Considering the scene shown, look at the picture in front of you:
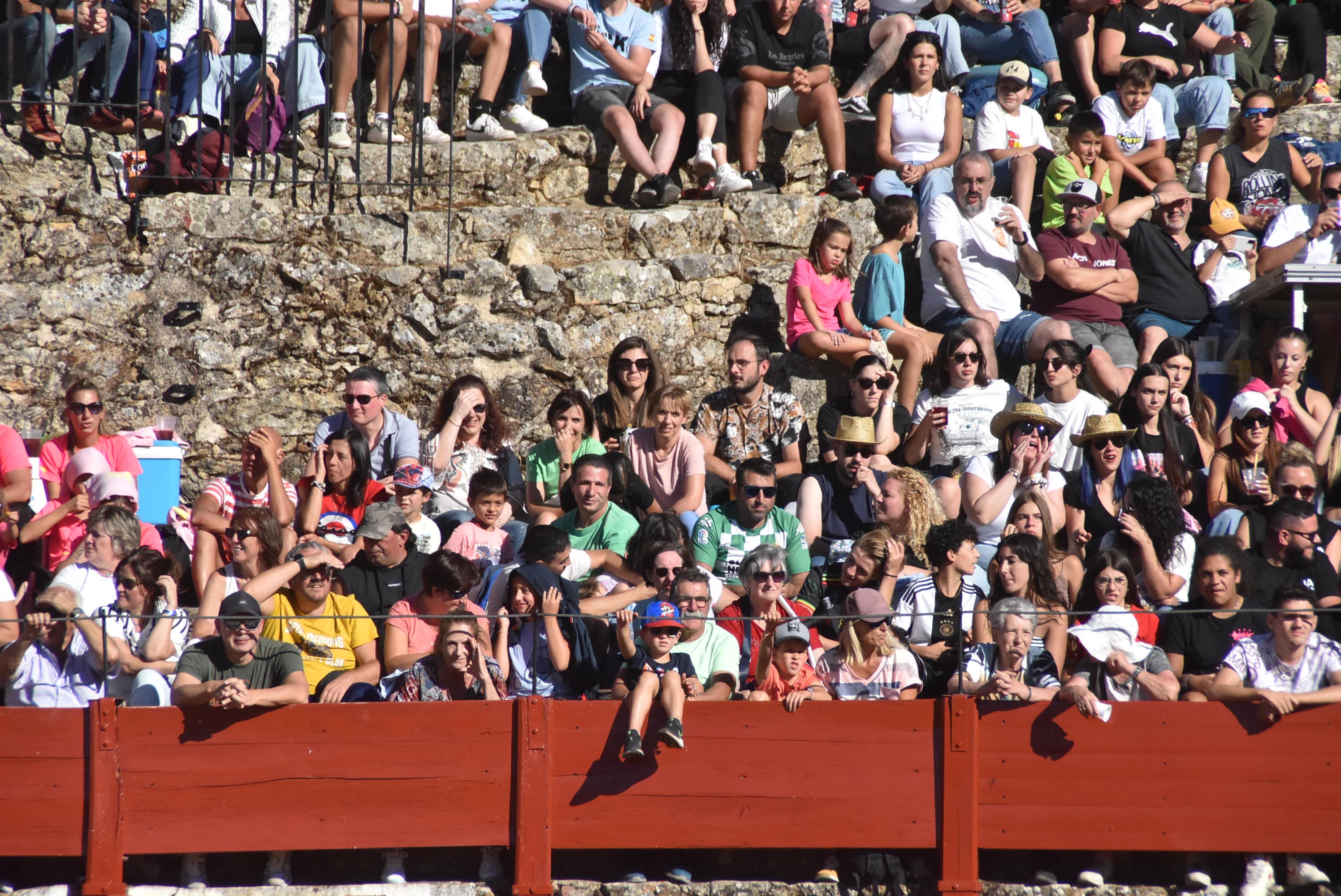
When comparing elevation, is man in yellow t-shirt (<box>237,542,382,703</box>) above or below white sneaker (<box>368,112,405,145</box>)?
below

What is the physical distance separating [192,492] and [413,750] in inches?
119

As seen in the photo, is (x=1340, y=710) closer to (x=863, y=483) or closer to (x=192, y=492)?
(x=863, y=483)

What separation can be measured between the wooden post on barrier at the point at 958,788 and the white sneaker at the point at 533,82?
5.09m

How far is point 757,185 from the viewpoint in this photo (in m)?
9.18

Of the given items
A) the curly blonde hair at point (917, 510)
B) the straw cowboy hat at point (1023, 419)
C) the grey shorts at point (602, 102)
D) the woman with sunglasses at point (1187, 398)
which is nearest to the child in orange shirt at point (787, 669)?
the curly blonde hair at point (917, 510)

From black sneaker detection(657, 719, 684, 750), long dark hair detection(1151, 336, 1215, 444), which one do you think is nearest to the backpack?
long dark hair detection(1151, 336, 1215, 444)

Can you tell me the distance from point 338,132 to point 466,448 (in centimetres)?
255

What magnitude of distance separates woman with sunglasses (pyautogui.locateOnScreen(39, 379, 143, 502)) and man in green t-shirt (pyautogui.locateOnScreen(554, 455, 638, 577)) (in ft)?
6.89

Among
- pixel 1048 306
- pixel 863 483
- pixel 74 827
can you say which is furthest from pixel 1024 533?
pixel 74 827

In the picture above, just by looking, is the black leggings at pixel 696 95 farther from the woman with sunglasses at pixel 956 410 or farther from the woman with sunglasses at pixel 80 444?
the woman with sunglasses at pixel 80 444

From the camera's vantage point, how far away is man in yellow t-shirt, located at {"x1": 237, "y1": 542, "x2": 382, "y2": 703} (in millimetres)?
5793

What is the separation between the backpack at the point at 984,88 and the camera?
Answer: 9758mm

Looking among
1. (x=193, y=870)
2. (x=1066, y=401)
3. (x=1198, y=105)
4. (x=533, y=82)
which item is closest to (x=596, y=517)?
(x=193, y=870)

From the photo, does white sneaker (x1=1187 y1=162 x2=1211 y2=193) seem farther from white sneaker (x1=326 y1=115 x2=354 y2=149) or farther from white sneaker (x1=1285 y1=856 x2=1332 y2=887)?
white sneaker (x1=326 y1=115 x2=354 y2=149)
